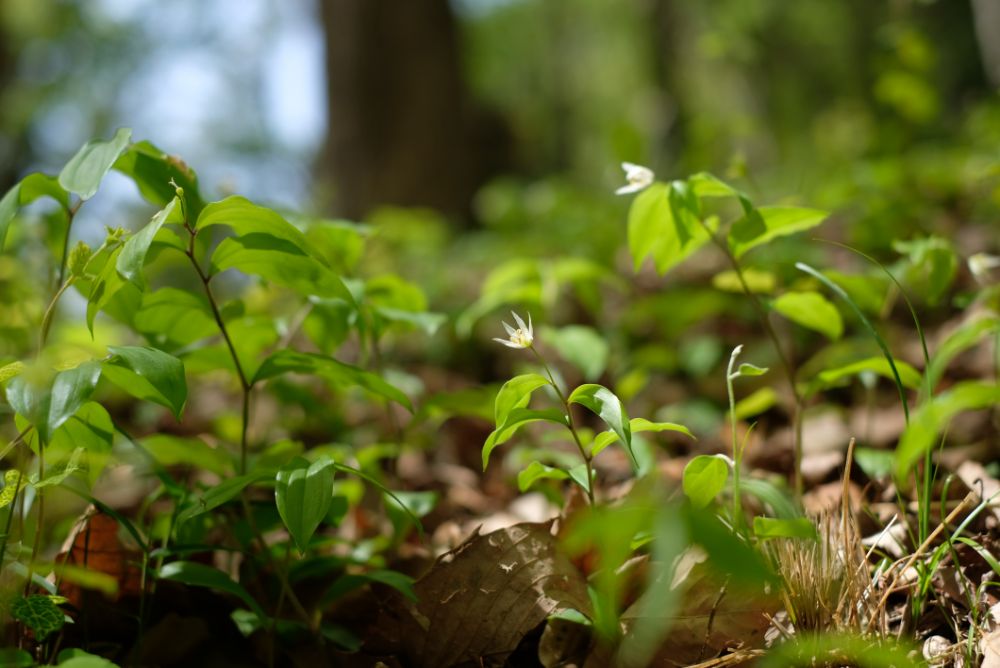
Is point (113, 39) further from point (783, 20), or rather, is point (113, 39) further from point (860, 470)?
point (860, 470)

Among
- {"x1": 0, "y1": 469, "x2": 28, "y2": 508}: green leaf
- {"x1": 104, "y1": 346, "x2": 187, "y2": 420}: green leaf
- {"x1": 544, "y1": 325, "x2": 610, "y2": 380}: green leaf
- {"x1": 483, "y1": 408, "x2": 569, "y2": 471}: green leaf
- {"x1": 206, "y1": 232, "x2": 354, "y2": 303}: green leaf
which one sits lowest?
{"x1": 544, "y1": 325, "x2": 610, "y2": 380}: green leaf

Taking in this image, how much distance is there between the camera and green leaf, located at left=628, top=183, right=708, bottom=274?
3.59ft

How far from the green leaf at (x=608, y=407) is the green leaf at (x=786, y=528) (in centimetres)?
21

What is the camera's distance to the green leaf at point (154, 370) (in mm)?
799

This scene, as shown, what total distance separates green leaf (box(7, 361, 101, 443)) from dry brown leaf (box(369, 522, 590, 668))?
546mm

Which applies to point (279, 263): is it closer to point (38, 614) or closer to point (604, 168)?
point (38, 614)

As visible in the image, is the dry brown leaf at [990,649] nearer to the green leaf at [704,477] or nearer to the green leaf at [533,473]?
the green leaf at [704,477]

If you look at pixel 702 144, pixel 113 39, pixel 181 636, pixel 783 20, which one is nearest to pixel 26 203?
pixel 181 636

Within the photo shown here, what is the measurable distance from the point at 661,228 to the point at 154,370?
2.49 ft

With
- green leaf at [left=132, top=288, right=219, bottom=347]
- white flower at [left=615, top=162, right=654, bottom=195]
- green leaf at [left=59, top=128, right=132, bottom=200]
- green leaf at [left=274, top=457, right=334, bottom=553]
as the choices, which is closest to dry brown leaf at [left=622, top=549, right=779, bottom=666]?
green leaf at [left=274, top=457, right=334, bottom=553]

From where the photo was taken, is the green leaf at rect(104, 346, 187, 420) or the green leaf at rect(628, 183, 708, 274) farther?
the green leaf at rect(628, 183, 708, 274)

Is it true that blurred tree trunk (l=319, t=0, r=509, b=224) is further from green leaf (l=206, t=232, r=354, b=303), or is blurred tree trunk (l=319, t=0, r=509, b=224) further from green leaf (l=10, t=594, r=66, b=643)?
green leaf (l=10, t=594, r=66, b=643)

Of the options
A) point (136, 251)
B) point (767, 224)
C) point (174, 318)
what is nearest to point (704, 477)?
point (767, 224)

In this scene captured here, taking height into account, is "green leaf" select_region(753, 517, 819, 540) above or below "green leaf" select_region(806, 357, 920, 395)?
below
